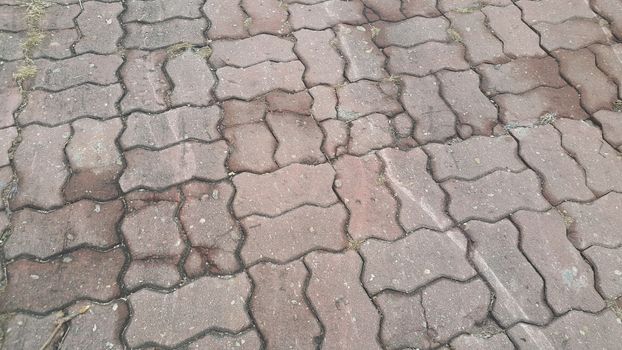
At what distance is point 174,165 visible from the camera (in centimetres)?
256

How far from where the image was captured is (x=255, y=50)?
10.1ft

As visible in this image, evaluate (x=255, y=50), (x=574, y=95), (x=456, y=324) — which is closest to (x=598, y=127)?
(x=574, y=95)

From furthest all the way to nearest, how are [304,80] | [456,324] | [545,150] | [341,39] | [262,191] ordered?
[341,39] → [304,80] → [545,150] → [262,191] → [456,324]

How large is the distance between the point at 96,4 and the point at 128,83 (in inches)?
29.2

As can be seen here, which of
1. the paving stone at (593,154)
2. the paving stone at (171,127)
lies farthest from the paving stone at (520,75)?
the paving stone at (171,127)

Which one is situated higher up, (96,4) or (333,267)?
(96,4)

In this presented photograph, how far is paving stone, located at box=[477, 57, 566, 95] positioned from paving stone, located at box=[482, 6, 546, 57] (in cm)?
7

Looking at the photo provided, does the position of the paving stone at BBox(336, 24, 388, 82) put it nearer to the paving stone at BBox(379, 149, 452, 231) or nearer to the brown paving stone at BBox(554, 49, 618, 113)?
the paving stone at BBox(379, 149, 452, 231)

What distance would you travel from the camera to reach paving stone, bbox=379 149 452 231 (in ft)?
8.09

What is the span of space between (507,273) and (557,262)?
0.25 meters

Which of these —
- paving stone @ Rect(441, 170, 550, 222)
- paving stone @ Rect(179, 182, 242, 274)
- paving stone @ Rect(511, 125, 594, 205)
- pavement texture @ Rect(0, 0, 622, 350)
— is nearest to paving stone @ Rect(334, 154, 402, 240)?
Answer: pavement texture @ Rect(0, 0, 622, 350)

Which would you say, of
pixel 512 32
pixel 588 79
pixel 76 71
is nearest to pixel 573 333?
pixel 588 79

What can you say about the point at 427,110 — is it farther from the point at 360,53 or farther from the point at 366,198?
the point at 366,198

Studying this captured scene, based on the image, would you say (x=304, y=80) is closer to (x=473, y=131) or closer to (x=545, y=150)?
(x=473, y=131)
